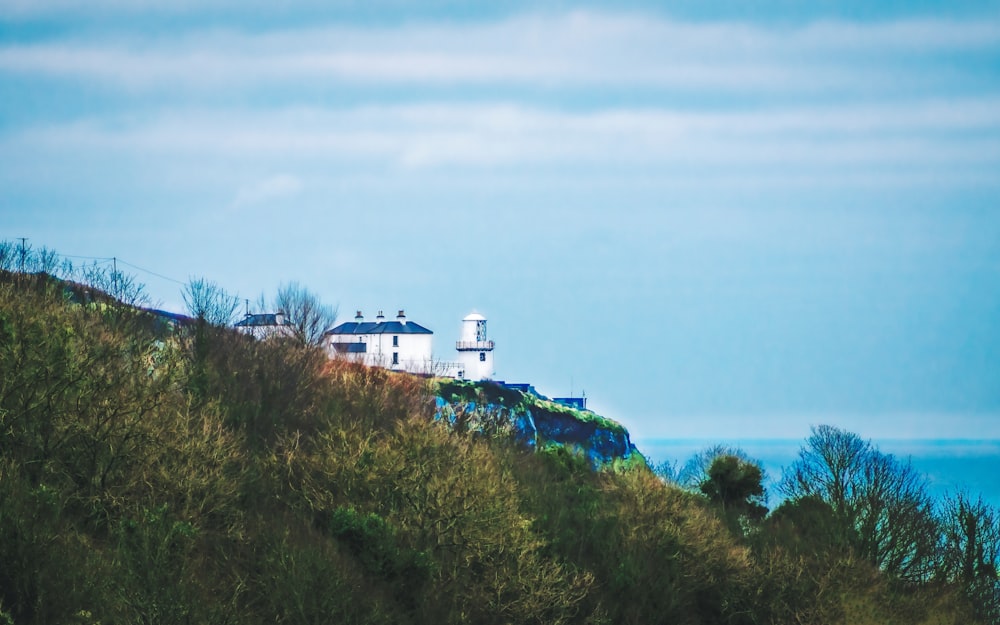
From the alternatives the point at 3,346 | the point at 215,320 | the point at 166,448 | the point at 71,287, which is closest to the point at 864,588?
the point at 166,448

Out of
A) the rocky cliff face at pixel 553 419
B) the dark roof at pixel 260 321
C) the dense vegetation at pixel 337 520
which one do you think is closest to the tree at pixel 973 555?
the dense vegetation at pixel 337 520

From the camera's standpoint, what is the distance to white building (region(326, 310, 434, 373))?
178 m

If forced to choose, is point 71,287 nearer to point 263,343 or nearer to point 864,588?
point 263,343

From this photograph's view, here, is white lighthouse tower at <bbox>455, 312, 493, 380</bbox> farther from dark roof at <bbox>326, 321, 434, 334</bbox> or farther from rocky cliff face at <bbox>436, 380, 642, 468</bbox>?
rocky cliff face at <bbox>436, 380, 642, 468</bbox>

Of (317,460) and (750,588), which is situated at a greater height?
(317,460)

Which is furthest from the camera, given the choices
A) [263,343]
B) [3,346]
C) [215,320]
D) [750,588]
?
[215,320]

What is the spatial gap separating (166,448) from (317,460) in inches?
341

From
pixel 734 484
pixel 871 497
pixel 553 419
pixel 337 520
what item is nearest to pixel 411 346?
pixel 553 419

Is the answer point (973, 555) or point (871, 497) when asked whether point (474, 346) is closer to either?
point (871, 497)

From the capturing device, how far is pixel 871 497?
7744 cm

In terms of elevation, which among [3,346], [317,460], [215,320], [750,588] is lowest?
[750,588]

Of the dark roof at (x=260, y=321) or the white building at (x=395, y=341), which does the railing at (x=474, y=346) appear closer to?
the white building at (x=395, y=341)

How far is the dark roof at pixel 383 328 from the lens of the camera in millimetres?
Answer: 181000

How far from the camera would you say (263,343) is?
268 feet
